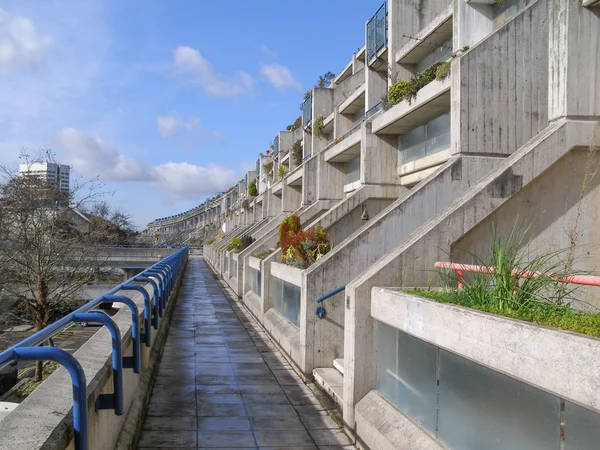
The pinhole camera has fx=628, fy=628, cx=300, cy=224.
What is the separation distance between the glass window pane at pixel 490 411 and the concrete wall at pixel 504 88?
695 centimetres

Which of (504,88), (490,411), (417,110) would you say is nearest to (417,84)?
(417,110)

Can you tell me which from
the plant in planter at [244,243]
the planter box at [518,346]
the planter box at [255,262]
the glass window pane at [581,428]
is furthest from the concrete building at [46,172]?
the glass window pane at [581,428]

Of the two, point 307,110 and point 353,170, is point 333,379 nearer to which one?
point 353,170

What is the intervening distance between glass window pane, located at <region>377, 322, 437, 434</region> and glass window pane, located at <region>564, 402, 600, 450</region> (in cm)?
218

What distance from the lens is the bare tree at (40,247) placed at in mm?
19891

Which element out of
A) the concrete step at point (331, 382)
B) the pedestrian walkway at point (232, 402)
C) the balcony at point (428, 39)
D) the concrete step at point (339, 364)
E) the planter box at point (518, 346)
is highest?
the balcony at point (428, 39)

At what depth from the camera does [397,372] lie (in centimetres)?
768

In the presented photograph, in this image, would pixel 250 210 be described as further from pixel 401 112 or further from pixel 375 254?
pixel 375 254

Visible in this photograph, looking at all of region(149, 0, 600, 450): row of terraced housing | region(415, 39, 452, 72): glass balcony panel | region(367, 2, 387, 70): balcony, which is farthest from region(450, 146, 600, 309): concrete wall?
region(367, 2, 387, 70): balcony

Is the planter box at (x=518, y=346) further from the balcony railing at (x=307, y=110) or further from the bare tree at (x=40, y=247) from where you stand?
the balcony railing at (x=307, y=110)

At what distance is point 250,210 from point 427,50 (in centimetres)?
3485

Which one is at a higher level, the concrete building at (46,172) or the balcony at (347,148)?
the balcony at (347,148)

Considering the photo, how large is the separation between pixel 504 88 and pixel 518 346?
27.8 feet

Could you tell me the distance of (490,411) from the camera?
17.6ft
